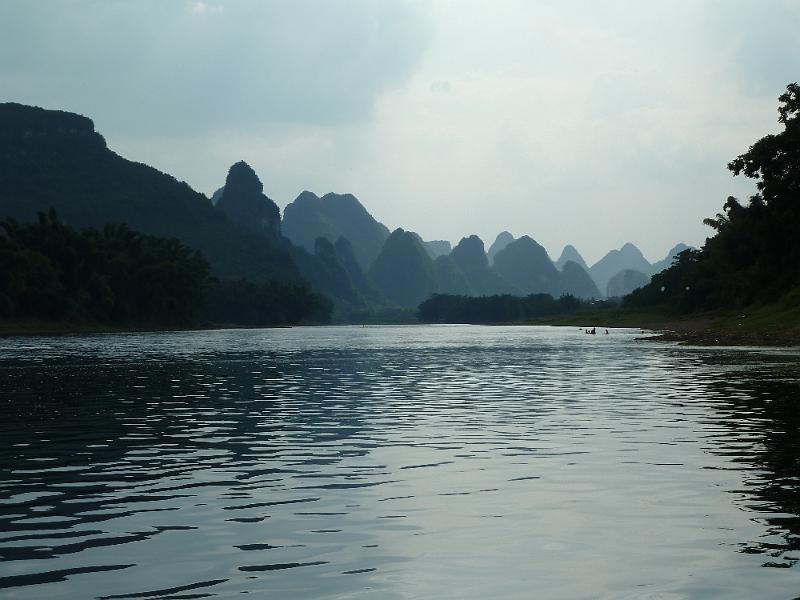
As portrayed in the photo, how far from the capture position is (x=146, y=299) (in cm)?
19138

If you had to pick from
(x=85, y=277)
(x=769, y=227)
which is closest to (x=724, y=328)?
(x=769, y=227)

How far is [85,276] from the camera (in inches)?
6836

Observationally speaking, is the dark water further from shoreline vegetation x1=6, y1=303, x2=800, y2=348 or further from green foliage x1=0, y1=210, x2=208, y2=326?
green foliage x1=0, y1=210, x2=208, y2=326

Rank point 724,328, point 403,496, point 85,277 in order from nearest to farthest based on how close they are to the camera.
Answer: point 403,496 → point 724,328 → point 85,277

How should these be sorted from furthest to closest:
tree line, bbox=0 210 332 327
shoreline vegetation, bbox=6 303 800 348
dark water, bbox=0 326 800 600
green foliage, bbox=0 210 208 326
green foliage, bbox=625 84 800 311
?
tree line, bbox=0 210 332 327 → green foliage, bbox=0 210 208 326 → green foliage, bbox=625 84 800 311 → shoreline vegetation, bbox=6 303 800 348 → dark water, bbox=0 326 800 600

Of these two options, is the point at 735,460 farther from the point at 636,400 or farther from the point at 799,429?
the point at 636,400

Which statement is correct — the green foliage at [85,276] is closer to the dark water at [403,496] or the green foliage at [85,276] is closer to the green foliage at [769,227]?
the green foliage at [769,227]

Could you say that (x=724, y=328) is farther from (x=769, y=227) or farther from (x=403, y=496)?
(x=403, y=496)

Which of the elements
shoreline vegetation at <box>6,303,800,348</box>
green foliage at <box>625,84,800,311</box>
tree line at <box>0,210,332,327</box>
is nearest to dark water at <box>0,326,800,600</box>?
shoreline vegetation at <box>6,303,800,348</box>

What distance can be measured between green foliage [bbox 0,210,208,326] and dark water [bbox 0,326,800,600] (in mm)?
119731

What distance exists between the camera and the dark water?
452 inches

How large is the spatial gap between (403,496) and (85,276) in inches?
6611

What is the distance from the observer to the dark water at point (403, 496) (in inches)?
452

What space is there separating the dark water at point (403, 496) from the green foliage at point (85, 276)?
393 ft
